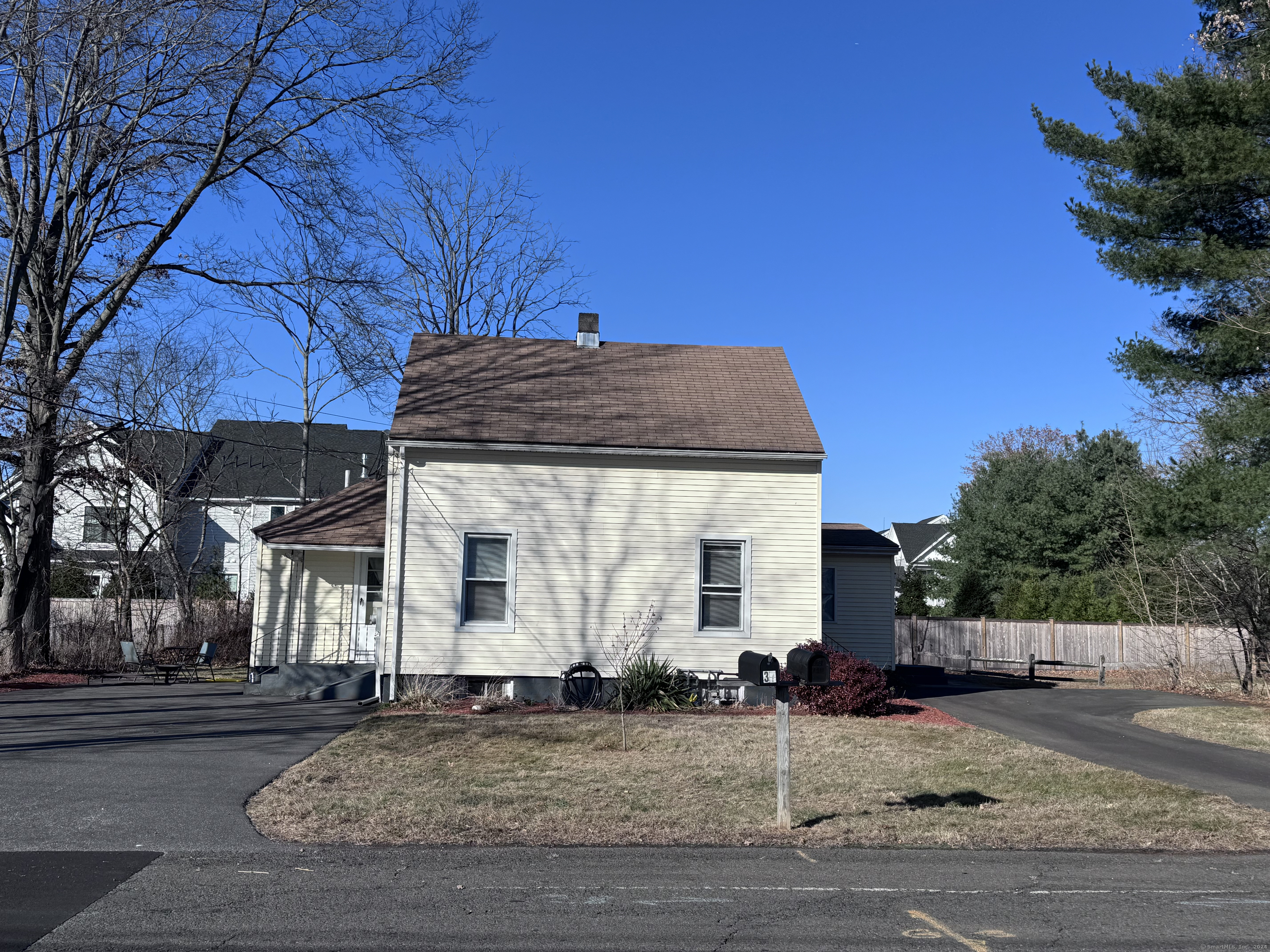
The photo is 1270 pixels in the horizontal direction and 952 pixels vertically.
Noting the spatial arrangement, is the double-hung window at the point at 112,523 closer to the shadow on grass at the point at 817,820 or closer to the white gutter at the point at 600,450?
the white gutter at the point at 600,450

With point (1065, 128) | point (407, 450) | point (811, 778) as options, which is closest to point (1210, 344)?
point (1065, 128)

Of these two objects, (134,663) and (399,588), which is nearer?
(399,588)

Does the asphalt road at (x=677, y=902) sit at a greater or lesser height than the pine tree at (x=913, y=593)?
lesser

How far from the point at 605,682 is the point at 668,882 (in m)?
9.96

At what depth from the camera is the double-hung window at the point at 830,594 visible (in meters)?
22.5

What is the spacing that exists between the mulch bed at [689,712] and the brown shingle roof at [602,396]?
171 inches

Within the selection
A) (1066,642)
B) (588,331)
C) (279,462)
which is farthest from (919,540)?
(588,331)

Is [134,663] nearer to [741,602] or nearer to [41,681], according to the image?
[41,681]

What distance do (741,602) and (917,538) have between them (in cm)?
5192

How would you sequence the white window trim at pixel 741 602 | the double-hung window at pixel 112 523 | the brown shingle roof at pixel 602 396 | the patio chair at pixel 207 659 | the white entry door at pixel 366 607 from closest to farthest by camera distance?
the white window trim at pixel 741 602 < the brown shingle roof at pixel 602 396 < the white entry door at pixel 366 607 < the patio chair at pixel 207 659 < the double-hung window at pixel 112 523

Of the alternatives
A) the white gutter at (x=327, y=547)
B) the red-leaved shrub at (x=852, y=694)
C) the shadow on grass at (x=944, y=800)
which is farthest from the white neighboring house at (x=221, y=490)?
the shadow on grass at (x=944, y=800)

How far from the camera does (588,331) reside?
69.9ft

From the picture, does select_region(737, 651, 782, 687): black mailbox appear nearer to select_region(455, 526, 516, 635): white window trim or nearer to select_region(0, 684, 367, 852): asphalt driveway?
select_region(0, 684, 367, 852): asphalt driveway

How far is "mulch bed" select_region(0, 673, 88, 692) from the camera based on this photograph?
18.1 meters
